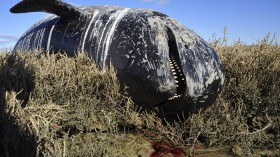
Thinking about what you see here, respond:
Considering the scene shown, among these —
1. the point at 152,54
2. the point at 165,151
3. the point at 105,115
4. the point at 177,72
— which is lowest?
the point at 165,151

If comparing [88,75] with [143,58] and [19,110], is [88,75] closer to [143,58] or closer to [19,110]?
[143,58]

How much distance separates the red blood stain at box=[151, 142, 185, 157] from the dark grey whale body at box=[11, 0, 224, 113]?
439 millimetres

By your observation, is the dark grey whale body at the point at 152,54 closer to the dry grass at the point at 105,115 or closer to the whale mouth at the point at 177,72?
the whale mouth at the point at 177,72

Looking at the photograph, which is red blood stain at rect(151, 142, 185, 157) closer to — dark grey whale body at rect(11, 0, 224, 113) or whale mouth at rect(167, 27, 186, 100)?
dark grey whale body at rect(11, 0, 224, 113)

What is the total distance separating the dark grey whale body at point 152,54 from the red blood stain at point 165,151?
1.44 feet

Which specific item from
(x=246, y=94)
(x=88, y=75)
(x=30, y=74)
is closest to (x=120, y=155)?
(x=88, y=75)

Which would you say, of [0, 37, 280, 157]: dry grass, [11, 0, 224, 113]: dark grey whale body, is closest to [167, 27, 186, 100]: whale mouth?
[11, 0, 224, 113]: dark grey whale body

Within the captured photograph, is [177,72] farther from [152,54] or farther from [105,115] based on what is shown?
[105,115]

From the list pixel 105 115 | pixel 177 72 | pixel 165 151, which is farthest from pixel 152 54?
pixel 165 151

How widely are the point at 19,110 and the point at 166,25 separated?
2.02 meters

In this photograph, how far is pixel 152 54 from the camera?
13.6ft

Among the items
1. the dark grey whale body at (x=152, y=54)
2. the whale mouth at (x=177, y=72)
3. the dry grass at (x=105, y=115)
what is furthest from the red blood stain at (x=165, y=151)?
the whale mouth at (x=177, y=72)

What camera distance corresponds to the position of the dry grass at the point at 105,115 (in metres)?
3.70

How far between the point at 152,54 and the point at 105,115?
963 millimetres
